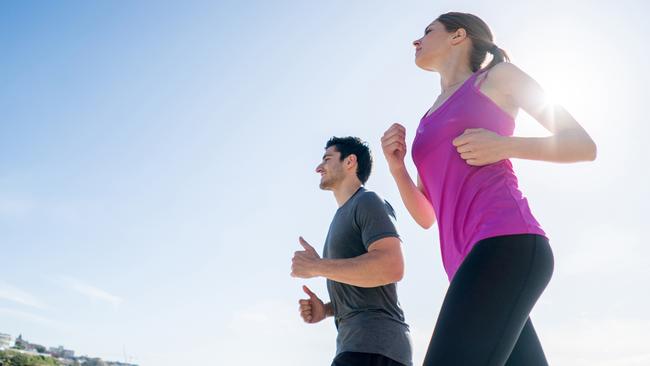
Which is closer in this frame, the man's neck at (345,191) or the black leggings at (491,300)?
the black leggings at (491,300)

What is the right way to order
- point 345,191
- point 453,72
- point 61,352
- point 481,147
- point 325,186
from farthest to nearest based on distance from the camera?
point 61,352, point 325,186, point 345,191, point 453,72, point 481,147

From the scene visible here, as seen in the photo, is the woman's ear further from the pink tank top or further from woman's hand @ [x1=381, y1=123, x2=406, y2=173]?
woman's hand @ [x1=381, y1=123, x2=406, y2=173]

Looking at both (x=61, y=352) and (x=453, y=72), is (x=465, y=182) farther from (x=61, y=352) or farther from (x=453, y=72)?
(x=61, y=352)

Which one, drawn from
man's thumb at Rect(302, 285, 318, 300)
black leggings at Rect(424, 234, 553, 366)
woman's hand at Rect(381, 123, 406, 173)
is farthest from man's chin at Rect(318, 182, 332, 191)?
black leggings at Rect(424, 234, 553, 366)

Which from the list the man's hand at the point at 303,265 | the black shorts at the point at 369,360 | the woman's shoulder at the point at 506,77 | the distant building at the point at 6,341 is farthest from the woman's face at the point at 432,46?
the distant building at the point at 6,341

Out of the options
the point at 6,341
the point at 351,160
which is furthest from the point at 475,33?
the point at 6,341

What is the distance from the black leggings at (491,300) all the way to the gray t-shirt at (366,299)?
2013 millimetres

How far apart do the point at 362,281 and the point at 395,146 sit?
116cm

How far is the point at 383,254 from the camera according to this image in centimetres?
396

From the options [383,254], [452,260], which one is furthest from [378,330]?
[452,260]

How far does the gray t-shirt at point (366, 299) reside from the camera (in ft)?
13.0

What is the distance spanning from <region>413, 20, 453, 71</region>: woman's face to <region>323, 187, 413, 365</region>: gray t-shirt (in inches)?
58.3

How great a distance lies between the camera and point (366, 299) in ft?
13.5

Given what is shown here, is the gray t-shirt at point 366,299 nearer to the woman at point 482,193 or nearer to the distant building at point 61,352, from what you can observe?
the woman at point 482,193
